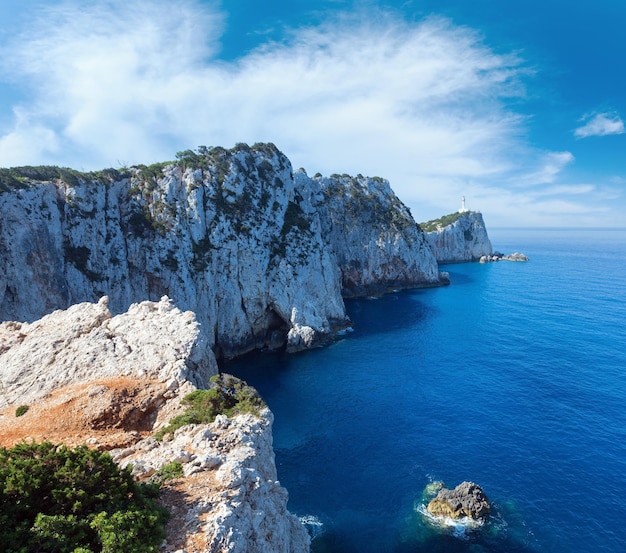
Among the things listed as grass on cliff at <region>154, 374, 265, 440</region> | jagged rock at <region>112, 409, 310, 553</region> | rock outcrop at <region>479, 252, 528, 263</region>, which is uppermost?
rock outcrop at <region>479, 252, 528, 263</region>

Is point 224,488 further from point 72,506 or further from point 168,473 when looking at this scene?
point 72,506

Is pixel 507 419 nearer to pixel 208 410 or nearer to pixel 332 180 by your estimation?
pixel 208 410

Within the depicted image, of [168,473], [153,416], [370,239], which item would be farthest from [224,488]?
[370,239]

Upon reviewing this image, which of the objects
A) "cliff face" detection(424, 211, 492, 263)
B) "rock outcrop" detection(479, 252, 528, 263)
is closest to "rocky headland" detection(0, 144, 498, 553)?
"cliff face" detection(424, 211, 492, 263)

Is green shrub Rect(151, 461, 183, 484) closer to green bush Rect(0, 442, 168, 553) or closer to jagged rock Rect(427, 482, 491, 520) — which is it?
green bush Rect(0, 442, 168, 553)

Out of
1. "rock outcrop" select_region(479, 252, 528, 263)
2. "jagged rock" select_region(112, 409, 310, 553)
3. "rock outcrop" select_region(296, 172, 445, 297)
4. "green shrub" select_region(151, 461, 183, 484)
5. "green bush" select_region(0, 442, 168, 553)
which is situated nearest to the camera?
"green bush" select_region(0, 442, 168, 553)

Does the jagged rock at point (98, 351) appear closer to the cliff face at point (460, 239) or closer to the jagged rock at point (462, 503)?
the jagged rock at point (462, 503)

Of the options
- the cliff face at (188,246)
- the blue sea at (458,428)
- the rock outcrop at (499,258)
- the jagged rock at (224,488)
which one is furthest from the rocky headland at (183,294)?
the rock outcrop at (499,258)
